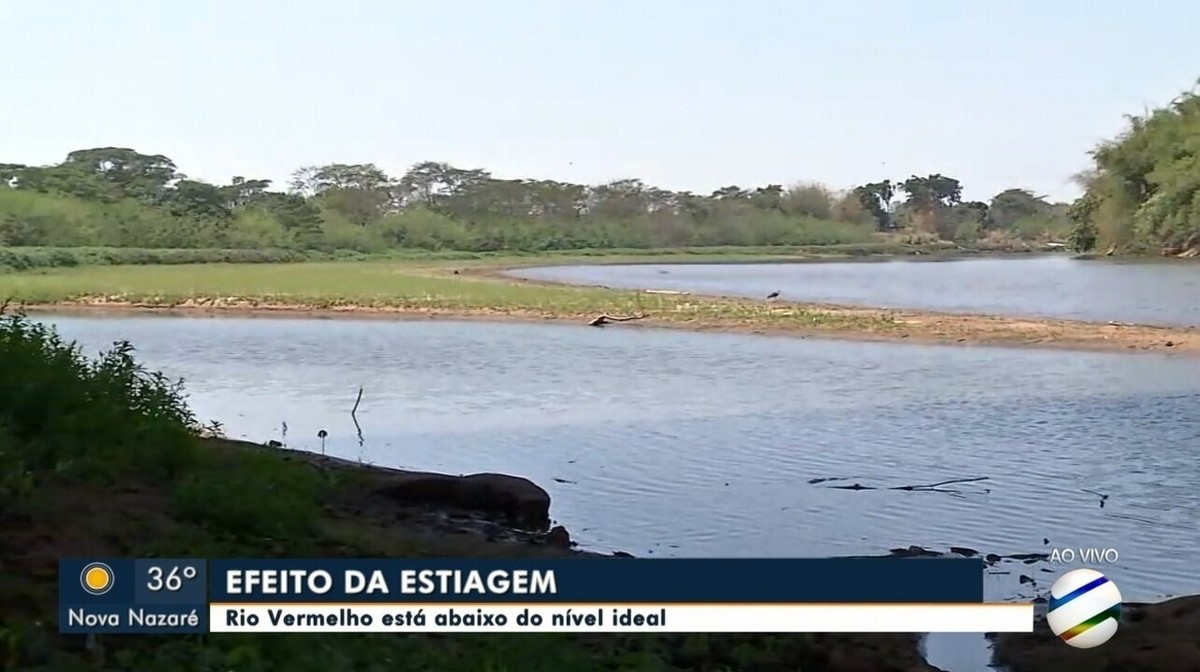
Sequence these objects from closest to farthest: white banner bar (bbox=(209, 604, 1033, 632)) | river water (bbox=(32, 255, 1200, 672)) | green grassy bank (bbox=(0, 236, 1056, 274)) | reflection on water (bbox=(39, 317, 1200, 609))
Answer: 1. white banner bar (bbox=(209, 604, 1033, 632))
2. river water (bbox=(32, 255, 1200, 672))
3. reflection on water (bbox=(39, 317, 1200, 609))
4. green grassy bank (bbox=(0, 236, 1056, 274))

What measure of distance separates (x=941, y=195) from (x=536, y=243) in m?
15.2

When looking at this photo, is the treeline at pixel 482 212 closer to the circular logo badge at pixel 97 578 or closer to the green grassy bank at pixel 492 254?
the green grassy bank at pixel 492 254

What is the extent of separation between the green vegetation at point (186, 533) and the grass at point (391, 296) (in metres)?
13.8

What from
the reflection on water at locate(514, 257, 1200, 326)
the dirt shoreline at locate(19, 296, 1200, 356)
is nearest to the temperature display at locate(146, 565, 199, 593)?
the dirt shoreline at locate(19, 296, 1200, 356)

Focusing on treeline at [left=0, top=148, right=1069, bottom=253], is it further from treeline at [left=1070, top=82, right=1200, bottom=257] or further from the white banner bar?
the white banner bar

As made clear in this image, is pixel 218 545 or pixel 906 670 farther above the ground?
pixel 218 545

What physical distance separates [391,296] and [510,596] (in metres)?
21.4

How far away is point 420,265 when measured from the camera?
39812 mm

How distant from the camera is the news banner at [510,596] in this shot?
308 cm

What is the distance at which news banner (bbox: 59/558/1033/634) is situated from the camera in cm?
308

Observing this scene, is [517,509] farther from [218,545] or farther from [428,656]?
[428,656]

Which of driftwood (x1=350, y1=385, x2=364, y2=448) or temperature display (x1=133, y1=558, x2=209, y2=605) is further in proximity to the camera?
driftwood (x1=350, y1=385, x2=364, y2=448)

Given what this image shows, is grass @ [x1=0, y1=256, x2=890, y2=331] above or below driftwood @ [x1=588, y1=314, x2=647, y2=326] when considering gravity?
above

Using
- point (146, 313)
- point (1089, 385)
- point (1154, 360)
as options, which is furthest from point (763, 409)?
point (146, 313)
